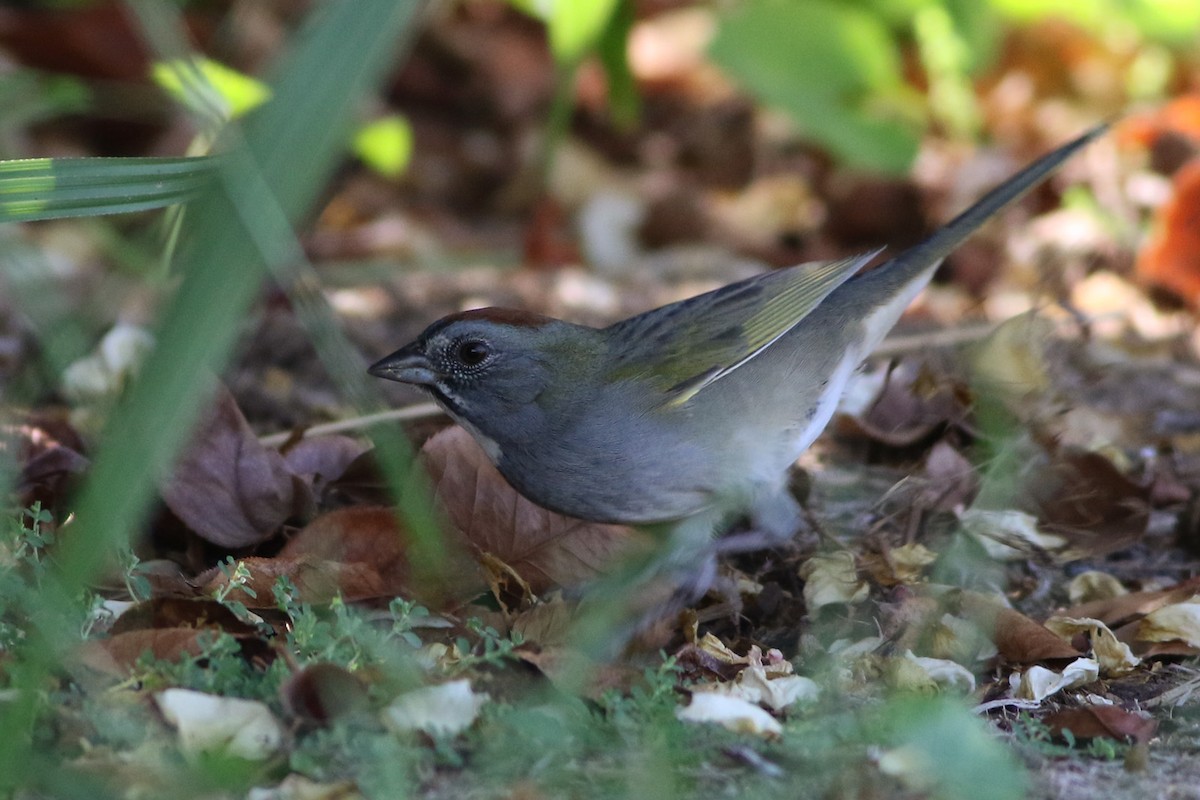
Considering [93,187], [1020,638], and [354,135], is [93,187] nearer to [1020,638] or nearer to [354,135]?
[1020,638]

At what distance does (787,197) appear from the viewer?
7.30 m

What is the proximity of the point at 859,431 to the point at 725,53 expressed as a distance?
103 inches

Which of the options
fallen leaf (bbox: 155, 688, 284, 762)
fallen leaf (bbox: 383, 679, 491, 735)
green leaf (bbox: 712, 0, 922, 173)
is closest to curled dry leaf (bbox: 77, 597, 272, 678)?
fallen leaf (bbox: 155, 688, 284, 762)

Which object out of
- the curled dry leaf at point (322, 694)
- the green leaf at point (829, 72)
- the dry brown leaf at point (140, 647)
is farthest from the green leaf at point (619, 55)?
the curled dry leaf at point (322, 694)

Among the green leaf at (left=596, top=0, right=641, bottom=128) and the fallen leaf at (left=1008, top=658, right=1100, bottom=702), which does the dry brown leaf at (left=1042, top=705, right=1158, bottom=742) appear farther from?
the green leaf at (left=596, top=0, right=641, bottom=128)

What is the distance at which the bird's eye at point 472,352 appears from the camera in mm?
3445

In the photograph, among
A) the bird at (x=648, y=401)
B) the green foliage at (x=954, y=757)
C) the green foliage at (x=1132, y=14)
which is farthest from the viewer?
the green foliage at (x=1132, y=14)

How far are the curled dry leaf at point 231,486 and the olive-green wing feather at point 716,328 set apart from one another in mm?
862

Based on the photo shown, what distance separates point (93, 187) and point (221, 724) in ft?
3.17

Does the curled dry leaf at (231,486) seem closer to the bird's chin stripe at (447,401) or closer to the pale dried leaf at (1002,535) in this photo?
the bird's chin stripe at (447,401)

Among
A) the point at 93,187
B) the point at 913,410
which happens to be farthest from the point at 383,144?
the point at 93,187

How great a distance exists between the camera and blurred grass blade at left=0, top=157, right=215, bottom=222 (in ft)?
8.02

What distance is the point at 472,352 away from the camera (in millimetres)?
3461

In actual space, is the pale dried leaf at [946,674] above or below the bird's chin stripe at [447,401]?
below
